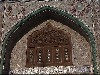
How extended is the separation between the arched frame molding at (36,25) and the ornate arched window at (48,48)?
0.32 metres

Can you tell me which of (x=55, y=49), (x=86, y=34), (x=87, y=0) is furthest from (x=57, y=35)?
(x=87, y=0)

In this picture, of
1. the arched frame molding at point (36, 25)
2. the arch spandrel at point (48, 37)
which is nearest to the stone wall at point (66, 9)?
the arched frame molding at point (36, 25)

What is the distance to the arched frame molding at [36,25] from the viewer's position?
25.0 ft

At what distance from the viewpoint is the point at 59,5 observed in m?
8.05

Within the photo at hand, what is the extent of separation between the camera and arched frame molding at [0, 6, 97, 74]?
7621 millimetres

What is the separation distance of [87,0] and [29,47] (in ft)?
8.18

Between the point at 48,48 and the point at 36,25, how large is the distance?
979 millimetres

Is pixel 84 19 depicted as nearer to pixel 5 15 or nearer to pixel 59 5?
pixel 59 5

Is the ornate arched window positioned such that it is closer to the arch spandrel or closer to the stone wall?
the arch spandrel

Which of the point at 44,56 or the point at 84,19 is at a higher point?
the point at 84,19

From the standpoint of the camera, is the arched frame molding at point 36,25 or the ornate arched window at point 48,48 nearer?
the arched frame molding at point 36,25

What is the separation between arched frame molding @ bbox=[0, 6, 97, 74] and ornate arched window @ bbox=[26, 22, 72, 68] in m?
0.32

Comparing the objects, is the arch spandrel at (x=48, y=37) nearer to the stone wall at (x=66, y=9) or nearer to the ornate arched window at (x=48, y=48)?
the ornate arched window at (x=48, y=48)

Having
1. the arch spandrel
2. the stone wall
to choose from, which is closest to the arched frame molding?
the stone wall
